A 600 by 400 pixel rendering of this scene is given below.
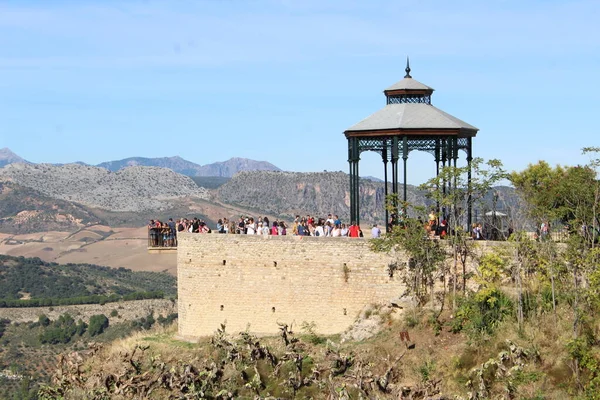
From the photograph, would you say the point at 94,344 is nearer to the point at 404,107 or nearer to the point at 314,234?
the point at 314,234

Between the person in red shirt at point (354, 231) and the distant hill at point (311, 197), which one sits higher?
the distant hill at point (311, 197)

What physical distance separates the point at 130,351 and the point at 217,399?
4.48 meters

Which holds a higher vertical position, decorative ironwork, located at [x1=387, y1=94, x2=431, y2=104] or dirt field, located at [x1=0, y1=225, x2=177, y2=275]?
decorative ironwork, located at [x1=387, y1=94, x2=431, y2=104]

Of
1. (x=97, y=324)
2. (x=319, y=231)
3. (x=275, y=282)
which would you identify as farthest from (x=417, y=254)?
(x=97, y=324)

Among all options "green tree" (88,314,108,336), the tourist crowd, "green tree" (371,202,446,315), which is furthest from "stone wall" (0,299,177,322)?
"green tree" (371,202,446,315)

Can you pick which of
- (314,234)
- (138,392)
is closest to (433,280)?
(314,234)

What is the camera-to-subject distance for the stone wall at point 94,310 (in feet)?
278

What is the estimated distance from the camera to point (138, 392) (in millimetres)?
26000

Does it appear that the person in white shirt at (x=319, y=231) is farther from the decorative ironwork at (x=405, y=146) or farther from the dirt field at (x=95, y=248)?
the dirt field at (x=95, y=248)

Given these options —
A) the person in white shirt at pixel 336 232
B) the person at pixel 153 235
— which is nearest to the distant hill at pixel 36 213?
the person at pixel 153 235

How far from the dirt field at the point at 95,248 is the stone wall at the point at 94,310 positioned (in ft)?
128

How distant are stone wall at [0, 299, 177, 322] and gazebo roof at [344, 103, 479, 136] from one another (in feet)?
186

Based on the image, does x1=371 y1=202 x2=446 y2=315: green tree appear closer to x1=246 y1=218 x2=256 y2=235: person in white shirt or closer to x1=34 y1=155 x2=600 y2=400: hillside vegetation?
x1=34 y1=155 x2=600 y2=400: hillside vegetation

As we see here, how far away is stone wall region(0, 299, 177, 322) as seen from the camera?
8488 centimetres
